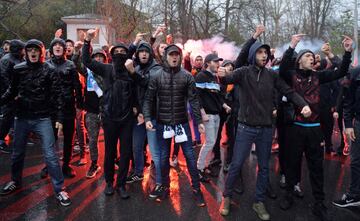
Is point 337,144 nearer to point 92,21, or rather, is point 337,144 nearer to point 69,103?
point 69,103

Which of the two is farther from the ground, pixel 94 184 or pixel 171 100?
pixel 171 100

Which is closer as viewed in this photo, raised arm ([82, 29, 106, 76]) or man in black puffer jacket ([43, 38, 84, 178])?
raised arm ([82, 29, 106, 76])

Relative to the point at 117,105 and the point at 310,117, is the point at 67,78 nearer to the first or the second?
the point at 117,105

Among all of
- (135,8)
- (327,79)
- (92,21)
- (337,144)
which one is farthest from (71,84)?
(92,21)

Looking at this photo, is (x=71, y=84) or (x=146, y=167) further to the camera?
(x=146, y=167)

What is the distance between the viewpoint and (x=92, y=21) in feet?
120

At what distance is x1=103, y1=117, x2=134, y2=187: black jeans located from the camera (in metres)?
4.98

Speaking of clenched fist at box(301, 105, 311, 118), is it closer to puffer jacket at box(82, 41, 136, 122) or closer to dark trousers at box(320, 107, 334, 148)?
puffer jacket at box(82, 41, 136, 122)

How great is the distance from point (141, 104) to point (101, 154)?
9.04 feet

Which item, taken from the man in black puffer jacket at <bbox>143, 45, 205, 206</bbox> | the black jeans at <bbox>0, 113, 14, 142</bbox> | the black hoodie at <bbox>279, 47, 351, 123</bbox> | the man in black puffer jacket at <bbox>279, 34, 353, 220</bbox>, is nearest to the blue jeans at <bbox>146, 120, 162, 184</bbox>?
the man in black puffer jacket at <bbox>143, 45, 205, 206</bbox>

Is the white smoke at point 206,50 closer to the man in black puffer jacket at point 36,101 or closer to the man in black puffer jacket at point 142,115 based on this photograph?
the man in black puffer jacket at point 142,115

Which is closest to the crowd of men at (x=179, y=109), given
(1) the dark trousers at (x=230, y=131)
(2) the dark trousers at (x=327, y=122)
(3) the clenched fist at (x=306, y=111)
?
(3) the clenched fist at (x=306, y=111)

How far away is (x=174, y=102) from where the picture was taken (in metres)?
4.77

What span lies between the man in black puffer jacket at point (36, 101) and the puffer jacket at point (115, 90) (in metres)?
0.65
